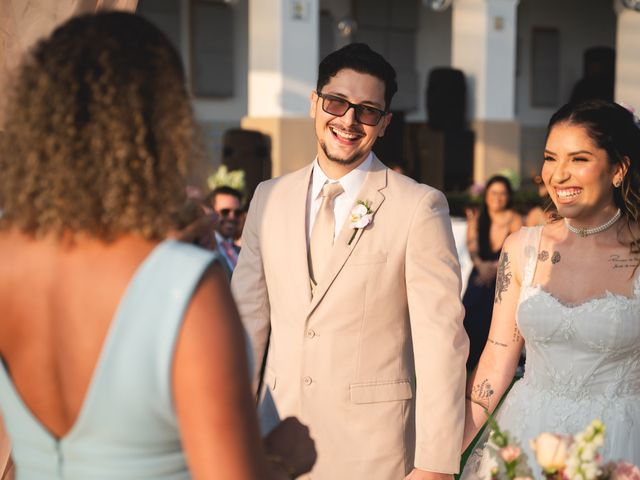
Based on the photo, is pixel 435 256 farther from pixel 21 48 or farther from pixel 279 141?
pixel 279 141

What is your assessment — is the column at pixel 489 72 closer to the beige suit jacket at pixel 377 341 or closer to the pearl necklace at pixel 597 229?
the pearl necklace at pixel 597 229

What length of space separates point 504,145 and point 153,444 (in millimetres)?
13736

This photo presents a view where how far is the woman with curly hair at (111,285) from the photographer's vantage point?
1.38m

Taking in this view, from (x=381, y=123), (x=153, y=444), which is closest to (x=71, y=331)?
(x=153, y=444)

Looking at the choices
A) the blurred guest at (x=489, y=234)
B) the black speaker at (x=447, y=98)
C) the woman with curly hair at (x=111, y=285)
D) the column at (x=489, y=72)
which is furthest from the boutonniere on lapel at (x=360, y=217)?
the column at (x=489, y=72)

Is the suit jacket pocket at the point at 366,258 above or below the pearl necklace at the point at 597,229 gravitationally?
below

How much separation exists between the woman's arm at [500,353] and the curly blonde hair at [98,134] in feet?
6.46

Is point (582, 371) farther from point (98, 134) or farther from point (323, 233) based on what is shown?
point (98, 134)

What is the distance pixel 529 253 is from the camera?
333cm

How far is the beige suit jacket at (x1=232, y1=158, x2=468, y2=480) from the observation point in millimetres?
2869

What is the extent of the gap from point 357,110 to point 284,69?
30.7 ft

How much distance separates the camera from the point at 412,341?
2984 millimetres

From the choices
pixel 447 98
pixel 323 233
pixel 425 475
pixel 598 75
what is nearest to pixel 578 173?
pixel 323 233

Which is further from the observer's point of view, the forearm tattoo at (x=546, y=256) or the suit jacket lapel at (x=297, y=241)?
the forearm tattoo at (x=546, y=256)
